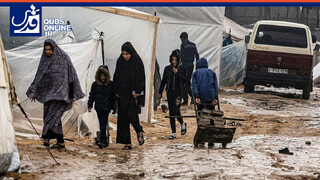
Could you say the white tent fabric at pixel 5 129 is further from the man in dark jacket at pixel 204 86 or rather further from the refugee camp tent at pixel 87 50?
the man in dark jacket at pixel 204 86

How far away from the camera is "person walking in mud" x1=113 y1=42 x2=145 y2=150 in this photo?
33.5ft

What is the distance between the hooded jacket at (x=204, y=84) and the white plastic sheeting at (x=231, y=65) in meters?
13.2

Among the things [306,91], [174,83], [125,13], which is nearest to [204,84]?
[174,83]

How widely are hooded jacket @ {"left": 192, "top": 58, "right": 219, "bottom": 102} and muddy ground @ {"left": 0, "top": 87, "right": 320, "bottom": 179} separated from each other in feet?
2.42

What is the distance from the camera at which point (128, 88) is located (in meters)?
10.2

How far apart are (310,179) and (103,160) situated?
8.93 ft

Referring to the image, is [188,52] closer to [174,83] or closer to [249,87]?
[249,87]

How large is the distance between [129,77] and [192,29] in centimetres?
1154

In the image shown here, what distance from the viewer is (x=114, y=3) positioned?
1323 cm

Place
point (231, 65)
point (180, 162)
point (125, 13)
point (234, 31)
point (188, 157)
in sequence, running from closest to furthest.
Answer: point (180, 162) → point (188, 157) → point (125, 13) → point (231, 65) → point (234, 31)

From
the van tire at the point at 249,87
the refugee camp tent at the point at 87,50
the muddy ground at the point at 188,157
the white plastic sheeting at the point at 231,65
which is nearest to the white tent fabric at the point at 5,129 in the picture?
the muddy ground at the point at 188,157

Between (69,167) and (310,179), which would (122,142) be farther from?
(310,179)

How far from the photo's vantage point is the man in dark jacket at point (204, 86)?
1066cm

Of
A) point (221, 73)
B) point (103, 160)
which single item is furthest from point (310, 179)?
point (221, 73)
